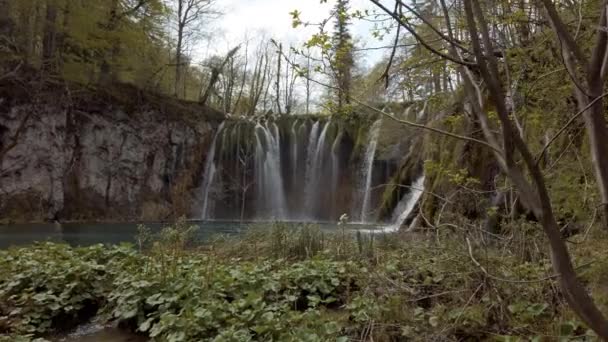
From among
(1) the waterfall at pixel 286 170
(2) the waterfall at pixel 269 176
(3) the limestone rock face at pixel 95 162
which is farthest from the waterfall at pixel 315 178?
(3) the limestone rock face at pixel 95 162

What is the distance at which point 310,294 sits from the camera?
3773mm

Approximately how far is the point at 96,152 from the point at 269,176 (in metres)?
7.26

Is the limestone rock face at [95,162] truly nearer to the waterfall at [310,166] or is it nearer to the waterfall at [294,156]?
the waterfall at [294,156]

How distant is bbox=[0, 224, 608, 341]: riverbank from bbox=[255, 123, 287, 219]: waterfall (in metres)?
15.1

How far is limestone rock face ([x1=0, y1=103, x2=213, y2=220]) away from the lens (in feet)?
51.5

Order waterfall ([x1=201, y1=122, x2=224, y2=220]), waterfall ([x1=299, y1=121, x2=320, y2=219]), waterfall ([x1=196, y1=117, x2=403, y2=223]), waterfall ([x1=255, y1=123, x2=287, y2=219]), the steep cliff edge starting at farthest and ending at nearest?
waterfall ([x1=201, y1=122, x2=224, y2=220]) → waterfall ([x1=255, y1=123, x2=287, y2=219]) → waterfall ([x1=299, y1=121, x2=320, y2=219]) → waterfall ([x1=196, y1=117, x2=403, y2=223]) → the steep cliff edge

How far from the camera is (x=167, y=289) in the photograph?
11.3 feet

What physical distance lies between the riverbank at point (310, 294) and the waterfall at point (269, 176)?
15108mm

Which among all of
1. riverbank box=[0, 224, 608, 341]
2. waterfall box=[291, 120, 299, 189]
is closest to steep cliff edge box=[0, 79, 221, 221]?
waterfall box=[291, 120, 299, 189]

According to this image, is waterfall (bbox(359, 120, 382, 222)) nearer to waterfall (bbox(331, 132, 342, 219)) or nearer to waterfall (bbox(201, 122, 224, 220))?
waterfall (bbox(331, 132, 342, 219))

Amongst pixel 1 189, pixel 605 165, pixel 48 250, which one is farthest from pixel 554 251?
pixel 1 189

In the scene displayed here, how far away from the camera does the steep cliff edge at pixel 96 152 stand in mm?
15680

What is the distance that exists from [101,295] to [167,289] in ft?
3.08

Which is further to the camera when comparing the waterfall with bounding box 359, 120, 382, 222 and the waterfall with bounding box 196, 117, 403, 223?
the waterfall with bounding box 196, 117, 403, 223
